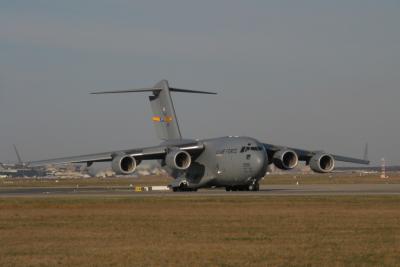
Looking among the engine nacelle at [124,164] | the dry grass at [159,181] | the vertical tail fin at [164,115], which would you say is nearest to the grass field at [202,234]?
the engine nacelle at [124,164]

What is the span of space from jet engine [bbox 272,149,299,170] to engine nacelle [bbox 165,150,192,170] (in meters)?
5.74

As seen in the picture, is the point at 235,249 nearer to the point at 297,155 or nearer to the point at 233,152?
the point at 233,152

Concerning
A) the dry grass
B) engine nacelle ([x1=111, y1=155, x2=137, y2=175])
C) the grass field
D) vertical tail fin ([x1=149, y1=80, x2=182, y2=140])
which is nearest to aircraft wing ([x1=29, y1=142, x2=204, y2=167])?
engine nacelle ([x1=111, y1=155, x2=137, y2=175])

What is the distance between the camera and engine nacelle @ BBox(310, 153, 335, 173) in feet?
167

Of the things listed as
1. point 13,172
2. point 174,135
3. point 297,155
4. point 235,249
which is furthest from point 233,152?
point 13,172

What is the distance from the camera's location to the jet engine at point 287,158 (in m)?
50.7

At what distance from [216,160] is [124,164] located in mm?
5713

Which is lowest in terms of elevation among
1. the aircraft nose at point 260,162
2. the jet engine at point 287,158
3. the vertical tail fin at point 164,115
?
the aircraft nose at point 260,162

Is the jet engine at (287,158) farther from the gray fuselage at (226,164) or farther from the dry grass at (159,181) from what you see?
the dry grass at (159,181)

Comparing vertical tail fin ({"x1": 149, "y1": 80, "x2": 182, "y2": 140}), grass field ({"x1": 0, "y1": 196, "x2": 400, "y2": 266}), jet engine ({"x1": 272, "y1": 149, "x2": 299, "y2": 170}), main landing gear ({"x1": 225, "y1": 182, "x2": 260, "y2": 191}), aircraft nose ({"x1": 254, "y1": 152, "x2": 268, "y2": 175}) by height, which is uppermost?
vertical tail fin ({"x1": 149, "y1": 80, "x2": 182, "y2": 140})

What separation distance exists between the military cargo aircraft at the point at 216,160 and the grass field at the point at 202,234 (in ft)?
49.7

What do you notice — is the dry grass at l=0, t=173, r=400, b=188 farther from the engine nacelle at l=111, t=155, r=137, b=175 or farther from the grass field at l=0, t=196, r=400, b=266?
the grass field at l=0, t=196, r=400, b=266

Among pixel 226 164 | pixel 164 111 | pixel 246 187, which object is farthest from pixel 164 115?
pixel 246 187

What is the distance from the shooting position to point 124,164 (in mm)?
49062
